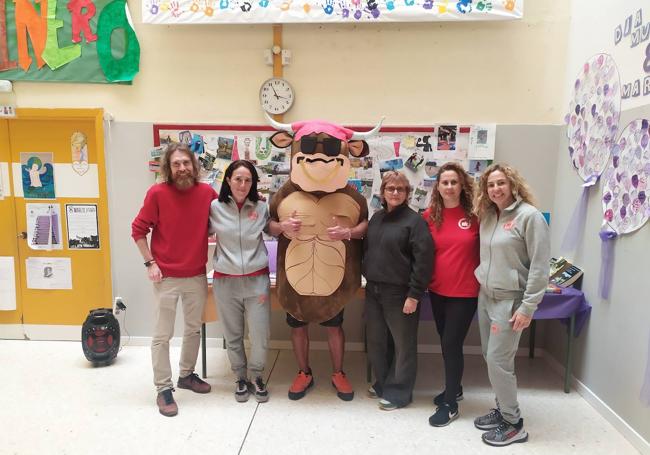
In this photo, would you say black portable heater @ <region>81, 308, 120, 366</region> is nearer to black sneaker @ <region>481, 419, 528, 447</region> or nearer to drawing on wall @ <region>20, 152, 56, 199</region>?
drawing on wall @ <region>20, 152, 56, 199</region>

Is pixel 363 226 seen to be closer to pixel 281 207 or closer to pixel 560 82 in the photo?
pixel 281 207

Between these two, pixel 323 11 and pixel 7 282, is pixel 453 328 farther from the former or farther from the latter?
pixel 7 282

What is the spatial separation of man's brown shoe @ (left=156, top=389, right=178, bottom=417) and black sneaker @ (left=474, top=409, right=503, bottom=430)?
174 cm

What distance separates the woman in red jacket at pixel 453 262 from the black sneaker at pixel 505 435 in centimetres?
24

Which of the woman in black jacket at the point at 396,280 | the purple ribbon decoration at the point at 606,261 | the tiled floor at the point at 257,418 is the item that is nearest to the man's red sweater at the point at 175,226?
the tiled floor at the point at 257,418

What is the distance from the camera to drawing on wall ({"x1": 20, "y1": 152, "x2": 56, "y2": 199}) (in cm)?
346

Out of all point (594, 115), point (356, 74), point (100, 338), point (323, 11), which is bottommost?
point (100, 338)

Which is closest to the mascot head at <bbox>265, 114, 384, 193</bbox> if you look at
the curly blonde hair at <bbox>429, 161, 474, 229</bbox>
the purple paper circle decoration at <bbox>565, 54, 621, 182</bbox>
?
the curly blonde hair at <bbox>429, 161, 474, 229</bbox>

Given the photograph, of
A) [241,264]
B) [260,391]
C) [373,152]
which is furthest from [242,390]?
[373,152]

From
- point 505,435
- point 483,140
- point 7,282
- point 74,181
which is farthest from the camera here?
point 7,282

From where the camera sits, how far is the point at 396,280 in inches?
95.5

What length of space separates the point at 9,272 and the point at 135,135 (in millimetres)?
1597

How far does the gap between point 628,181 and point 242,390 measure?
2.55m

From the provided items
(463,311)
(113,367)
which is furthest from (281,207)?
(113,367)
